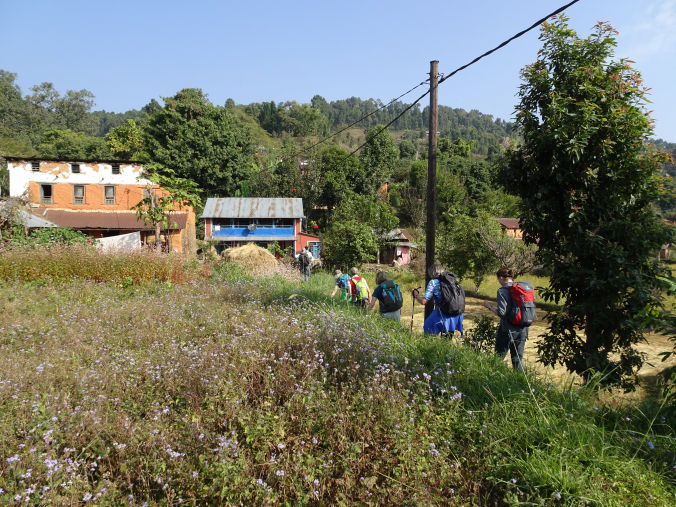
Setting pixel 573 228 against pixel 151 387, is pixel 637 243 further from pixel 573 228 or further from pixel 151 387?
pixel 151 387

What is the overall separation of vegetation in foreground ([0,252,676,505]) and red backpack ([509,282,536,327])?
964mm

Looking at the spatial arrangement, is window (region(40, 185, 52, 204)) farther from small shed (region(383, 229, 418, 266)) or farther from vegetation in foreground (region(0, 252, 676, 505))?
small shed (region(383, 229, 418, 266))

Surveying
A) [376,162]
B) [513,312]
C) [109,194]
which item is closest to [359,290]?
[513,312]

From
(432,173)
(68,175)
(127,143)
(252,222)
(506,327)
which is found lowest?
(506,327)

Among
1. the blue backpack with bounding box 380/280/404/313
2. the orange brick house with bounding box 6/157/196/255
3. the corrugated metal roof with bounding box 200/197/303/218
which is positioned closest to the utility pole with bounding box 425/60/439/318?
the blue backpack with bounding box 380/280/404/313

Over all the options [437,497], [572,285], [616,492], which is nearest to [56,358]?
[437,497]

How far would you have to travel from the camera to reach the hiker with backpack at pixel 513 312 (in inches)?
207

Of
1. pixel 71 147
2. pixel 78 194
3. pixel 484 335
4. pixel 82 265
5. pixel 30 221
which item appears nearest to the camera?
pixel 484 335

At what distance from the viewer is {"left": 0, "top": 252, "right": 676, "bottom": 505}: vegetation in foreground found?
2506 millimetres

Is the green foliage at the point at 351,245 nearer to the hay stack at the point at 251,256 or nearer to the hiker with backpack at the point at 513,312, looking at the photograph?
the hay stack at the point at 251,256

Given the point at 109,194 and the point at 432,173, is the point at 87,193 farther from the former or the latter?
the point at 432,173

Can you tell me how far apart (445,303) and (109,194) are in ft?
86.6

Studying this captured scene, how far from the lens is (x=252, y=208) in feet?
102

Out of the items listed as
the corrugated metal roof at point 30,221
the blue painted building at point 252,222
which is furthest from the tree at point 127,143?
the corrugated metal roof at point 30,221
